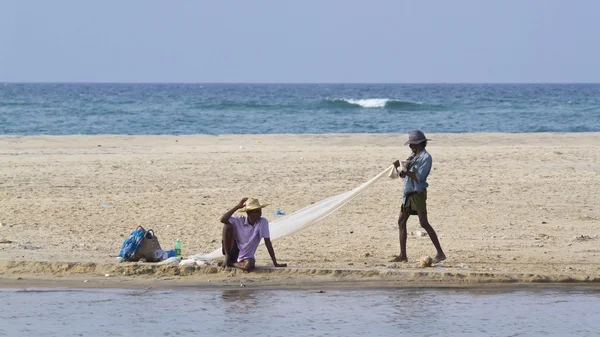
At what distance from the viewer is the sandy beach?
29.1ft

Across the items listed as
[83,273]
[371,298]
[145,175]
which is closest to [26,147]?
[145,175]

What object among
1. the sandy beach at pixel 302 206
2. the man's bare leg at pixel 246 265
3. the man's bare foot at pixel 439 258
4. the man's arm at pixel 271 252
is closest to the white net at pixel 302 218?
the sandy beach at pixel 302 206

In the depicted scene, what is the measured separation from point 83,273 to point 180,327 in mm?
1940

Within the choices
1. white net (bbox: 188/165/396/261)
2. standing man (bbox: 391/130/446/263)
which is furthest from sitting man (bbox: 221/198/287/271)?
standing man (bbox: 391/130/446/263)

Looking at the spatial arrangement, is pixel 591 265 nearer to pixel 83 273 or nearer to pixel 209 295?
pixel 209 295

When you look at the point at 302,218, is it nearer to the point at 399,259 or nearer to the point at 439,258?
the point at 399,259

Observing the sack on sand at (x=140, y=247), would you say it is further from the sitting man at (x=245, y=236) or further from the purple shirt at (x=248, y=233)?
the purple shirt at (x=248, y=233)

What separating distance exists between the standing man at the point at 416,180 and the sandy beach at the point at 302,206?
1.35 feet

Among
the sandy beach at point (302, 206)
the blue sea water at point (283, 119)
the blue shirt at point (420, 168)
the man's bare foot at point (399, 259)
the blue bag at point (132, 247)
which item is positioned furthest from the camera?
the blue sea water at point (283, 119)

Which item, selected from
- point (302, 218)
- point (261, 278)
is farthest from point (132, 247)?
point (302, 218)

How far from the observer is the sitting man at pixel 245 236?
876 cm

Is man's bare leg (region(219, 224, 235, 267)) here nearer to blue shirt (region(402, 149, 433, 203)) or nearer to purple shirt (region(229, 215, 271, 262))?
purple shirt (region(229, 215, 271, 262))

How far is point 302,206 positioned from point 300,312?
494cm

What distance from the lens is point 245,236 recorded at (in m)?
8.84
